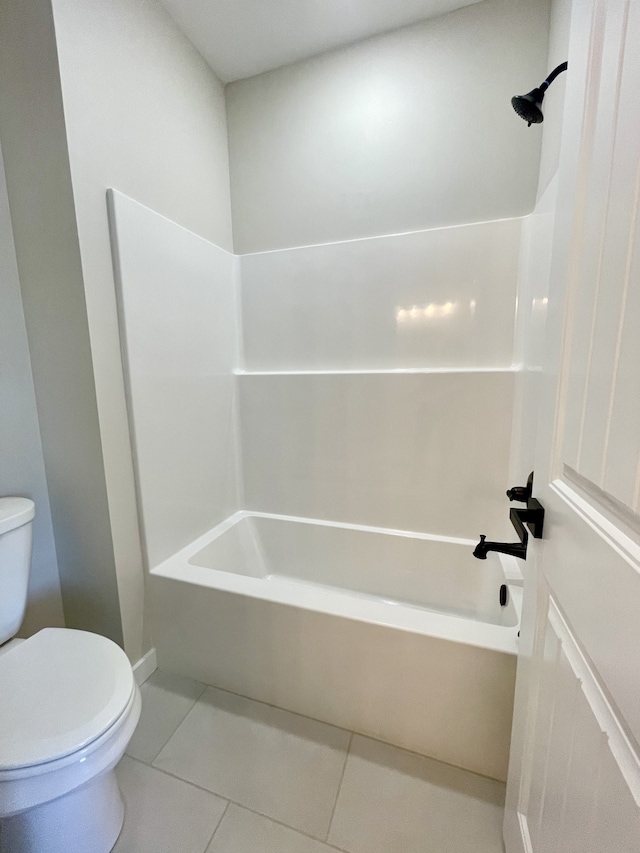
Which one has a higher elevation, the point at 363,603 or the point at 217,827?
the point at 363,603

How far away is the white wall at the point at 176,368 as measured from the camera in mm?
1303

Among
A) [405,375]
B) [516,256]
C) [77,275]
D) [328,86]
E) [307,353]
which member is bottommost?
[405,375]

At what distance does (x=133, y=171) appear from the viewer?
1.30 m

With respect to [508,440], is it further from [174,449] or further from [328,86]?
[328,86]

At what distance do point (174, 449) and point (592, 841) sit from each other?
1522mm

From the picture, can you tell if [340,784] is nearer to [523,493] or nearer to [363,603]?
[363,603]

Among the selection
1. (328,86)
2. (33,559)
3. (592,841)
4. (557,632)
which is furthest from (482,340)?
(33,559)

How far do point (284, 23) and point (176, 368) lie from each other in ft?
5.11

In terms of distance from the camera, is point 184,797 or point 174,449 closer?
point 184,797

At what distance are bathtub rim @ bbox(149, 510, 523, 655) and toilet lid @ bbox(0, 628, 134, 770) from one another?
15.8 inches

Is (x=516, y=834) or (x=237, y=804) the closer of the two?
(x=516, y=834)

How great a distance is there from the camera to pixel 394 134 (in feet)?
5.29

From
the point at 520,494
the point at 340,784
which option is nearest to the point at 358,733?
the point at 340,784

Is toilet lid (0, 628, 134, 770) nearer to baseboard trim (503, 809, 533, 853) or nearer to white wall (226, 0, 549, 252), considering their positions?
baseboard trim (503, 809, 533, 853)
